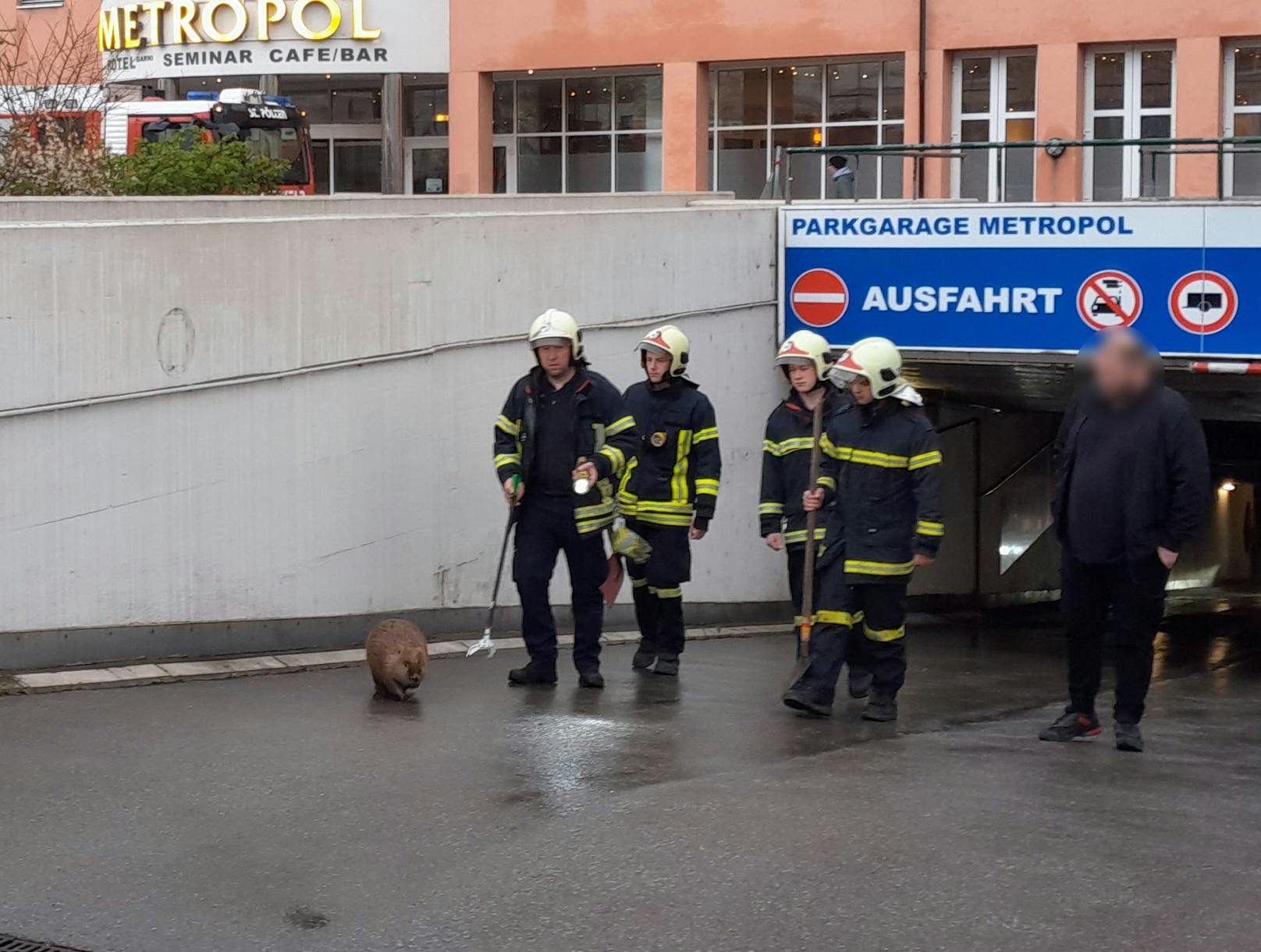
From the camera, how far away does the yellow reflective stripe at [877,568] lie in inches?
309

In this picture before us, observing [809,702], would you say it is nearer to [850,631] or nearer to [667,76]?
[850,631]

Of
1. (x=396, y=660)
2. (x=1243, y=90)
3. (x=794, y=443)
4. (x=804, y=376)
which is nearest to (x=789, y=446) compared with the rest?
(x=794, y=443)

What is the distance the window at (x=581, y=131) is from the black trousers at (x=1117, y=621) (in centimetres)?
2261

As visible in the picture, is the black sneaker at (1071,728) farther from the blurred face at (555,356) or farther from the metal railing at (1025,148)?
the metal railing at (1025,148)

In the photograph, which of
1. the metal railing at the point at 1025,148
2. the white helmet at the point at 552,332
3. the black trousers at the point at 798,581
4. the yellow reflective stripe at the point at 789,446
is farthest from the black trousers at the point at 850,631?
the metal railing at the point at 1025,148

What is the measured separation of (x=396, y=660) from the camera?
323 inches

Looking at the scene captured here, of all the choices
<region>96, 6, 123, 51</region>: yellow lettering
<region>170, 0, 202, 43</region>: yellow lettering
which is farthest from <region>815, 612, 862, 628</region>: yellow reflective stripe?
<region>96, 6, 123, 51</region>: yellow lettering

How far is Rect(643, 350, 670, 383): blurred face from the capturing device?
29.5 feet

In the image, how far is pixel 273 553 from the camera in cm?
950

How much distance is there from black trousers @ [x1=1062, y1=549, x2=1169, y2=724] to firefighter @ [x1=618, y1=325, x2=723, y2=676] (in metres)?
2.13

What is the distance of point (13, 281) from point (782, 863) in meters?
4.69

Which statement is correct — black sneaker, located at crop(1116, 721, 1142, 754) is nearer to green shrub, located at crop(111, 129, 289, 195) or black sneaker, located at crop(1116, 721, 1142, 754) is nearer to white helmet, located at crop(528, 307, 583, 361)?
white helmet, located at crop(528, 307, 583, 361)

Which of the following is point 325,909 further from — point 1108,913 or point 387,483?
point 387,483

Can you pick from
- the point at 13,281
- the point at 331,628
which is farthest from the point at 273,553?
the point at 13,281
